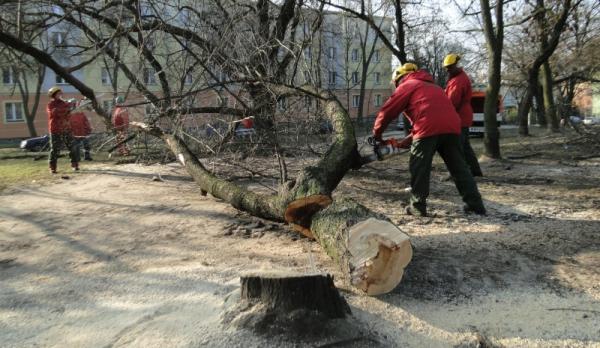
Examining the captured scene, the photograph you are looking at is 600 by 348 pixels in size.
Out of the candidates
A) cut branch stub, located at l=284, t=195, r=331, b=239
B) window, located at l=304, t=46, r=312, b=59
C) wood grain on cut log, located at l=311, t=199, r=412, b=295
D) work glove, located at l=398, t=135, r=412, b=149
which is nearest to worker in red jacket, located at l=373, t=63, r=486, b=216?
work glove, located at l=398, t=135, r=412, b=149

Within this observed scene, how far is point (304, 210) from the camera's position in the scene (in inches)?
183

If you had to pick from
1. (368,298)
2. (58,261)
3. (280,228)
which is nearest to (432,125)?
(280,228)

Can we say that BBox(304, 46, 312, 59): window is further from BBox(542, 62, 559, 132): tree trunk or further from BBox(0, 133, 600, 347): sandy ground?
BBox(542, 62, 559, 132): tree trunk

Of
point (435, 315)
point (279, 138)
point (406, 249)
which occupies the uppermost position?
point (279, 138)

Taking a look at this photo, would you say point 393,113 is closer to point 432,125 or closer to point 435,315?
point 432,125

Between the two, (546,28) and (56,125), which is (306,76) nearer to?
(56,125)

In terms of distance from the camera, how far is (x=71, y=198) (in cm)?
740

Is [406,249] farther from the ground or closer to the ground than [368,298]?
farther from the ground

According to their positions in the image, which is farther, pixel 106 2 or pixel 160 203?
pixel 106 2

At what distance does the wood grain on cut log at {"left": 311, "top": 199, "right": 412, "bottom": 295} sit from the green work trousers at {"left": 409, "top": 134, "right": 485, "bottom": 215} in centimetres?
163

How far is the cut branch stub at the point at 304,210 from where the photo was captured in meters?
4.57

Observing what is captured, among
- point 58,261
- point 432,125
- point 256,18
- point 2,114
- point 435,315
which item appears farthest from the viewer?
point 2,114

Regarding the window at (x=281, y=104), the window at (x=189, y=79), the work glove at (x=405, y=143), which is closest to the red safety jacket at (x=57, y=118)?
the window at (x=189, y=79)

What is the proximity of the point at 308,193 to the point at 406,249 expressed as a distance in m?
1.55
